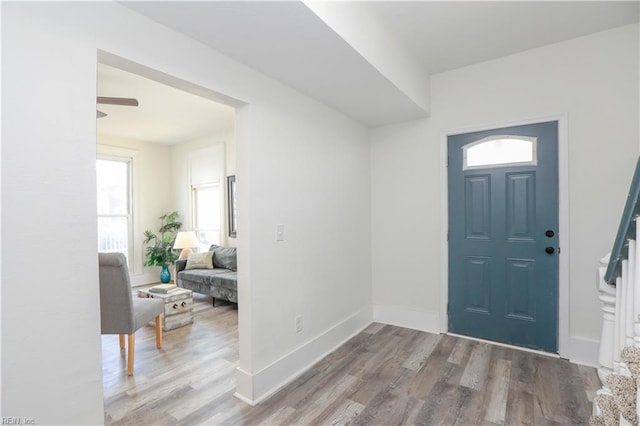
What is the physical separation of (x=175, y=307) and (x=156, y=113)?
8.58 ft

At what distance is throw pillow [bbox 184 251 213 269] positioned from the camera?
4.92 metres

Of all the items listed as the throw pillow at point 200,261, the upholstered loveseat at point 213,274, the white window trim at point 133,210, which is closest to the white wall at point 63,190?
the upholstered loveseat at point 213,274

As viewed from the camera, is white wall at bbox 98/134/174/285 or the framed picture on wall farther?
white wall at bbox 98/134/174/285

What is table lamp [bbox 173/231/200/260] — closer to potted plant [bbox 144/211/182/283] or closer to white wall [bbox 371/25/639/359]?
potted plant [bbox 144/211/182/283]

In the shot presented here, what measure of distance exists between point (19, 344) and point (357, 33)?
7.50ft

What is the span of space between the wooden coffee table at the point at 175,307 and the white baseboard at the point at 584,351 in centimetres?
380

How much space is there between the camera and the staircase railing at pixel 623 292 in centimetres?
104

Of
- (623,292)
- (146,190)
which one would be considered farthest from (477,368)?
(146,190)

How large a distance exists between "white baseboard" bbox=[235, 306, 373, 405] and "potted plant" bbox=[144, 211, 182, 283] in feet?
11.3

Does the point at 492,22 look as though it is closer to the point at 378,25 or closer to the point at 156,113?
the point at 378,25

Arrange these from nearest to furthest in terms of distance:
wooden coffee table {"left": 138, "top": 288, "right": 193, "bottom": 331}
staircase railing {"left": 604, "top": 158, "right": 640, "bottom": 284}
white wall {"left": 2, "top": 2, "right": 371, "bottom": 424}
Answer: staircase railing {"left": 604, "top": 158, "right": 640, "bottom": 284}, white wall {"left": 2, "top": 2, "right": 371, "bottom": 424}, wooden coffee table {"left": 138, "top": 288, "right": 193, "bottom": 331}

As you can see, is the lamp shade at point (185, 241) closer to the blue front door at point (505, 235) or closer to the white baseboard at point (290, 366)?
the white baseboard at point (290, 366)

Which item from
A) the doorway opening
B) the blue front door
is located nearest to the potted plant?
the doorway opening

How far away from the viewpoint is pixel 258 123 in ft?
7.39
